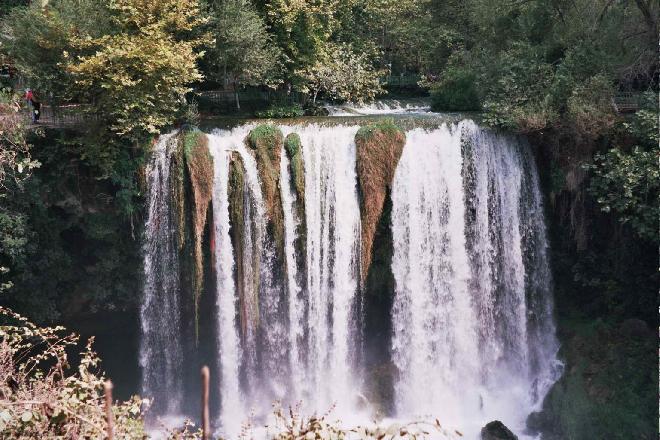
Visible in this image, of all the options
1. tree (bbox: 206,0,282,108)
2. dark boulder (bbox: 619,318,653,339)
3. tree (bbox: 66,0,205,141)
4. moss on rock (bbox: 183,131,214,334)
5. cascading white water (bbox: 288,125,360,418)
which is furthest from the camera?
tree (bbox: 206,0,282,108)

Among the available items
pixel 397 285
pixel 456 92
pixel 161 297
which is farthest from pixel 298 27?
pixel 161 297

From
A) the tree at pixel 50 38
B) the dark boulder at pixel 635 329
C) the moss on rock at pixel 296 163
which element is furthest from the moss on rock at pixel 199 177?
the dark boulder at pixel 635 329

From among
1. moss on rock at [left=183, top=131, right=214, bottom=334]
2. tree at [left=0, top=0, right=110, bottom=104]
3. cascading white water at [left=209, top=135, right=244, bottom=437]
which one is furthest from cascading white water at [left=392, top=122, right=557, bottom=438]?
tree at [left=0, top=0, right=110, bottom=104]

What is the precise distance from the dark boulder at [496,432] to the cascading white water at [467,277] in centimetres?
94

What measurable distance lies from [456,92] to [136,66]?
31.8 ft

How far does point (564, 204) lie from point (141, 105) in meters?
10.4

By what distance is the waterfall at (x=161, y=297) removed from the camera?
42.4 feet

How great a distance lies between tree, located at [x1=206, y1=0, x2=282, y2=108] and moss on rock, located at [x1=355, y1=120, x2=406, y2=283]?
169 inches

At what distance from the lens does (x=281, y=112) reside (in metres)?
16.6

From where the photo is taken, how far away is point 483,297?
13570 mm

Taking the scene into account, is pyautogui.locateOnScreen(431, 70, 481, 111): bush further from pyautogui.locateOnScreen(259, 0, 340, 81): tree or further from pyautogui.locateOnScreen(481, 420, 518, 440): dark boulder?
pyautogui.locateOnScreen(481, 420, 518, 440): dark boulder

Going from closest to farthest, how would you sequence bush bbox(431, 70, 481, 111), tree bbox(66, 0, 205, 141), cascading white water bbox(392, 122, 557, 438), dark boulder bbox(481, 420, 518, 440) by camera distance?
dark boulder bbox(481, 420, 518, 440) → tree bbox(66, 0, 205, 141) → cascading white water bbox(392, 122, 557, 438) → bush bbox(431, 70, 481, 111)

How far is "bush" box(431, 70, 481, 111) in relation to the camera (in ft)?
55.4

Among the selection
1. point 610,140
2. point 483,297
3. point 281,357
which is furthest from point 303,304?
point 610,140
